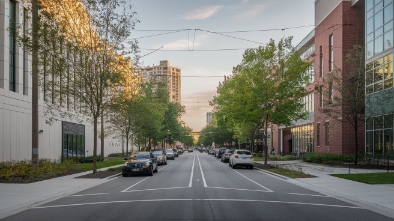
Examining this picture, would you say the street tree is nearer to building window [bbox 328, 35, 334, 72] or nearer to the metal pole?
building window [bbox 328, 35, 334, 72]

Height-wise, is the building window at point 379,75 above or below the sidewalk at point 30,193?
above

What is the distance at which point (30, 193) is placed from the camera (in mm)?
16047

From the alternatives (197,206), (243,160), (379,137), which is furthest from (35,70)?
(379,137)

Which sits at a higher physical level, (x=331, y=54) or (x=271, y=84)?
(x=331, y=54)

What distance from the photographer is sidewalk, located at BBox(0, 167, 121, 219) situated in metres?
12.8

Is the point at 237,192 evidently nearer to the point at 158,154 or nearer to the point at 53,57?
the point at 53,57

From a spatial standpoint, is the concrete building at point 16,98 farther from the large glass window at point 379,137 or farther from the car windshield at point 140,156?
the large glass window at point 379,137

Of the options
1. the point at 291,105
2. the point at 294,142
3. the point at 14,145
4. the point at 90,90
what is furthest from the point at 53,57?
the point at 294,142

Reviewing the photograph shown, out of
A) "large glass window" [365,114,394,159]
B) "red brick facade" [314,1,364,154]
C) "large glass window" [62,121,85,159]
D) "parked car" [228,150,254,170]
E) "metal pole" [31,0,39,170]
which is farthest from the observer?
"large glass window" [62,121,85,159]

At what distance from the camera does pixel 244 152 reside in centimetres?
3509

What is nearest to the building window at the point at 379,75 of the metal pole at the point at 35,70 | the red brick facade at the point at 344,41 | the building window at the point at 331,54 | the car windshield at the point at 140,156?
the red brick facade at the point at 344,41

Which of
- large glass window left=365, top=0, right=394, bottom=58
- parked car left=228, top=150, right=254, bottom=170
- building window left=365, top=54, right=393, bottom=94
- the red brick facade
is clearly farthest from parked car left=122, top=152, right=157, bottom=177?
the red brick facade

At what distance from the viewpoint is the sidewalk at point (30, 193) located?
1277 cm

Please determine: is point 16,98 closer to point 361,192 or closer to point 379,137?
point 361,192
